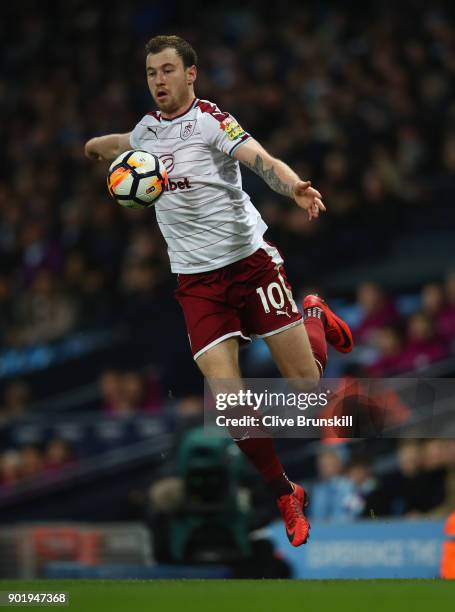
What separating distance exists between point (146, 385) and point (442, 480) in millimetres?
4118

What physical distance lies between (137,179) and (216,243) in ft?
1.96

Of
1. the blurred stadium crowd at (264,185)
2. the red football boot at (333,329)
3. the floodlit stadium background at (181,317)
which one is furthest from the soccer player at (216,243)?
the blurred stadium crowd at (264,185)

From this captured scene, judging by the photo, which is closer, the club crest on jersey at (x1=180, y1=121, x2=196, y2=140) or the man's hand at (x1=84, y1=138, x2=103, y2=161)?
the club crest on jersey at (x1=180, y1=121, x2=196, y2=140)

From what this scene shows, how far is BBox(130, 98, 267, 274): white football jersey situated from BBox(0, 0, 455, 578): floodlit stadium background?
3018mm

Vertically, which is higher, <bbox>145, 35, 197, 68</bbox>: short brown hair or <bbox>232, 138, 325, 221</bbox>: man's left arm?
<bbox>145, 35, 197, 68</bbox>: short brown hair

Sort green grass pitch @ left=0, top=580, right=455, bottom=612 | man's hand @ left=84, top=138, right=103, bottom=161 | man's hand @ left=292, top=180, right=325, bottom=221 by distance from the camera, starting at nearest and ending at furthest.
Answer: man's hand @ left=292, top=180, right=325, bottom=221
green grass pitch @ left=0, top=580, right=455, bottom=612
man's hand @ left=84, top=138, right=103, bottom=161

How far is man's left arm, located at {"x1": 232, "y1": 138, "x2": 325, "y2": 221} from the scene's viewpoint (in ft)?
19.6

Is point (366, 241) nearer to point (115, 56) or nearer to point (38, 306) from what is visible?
point (38, 306)

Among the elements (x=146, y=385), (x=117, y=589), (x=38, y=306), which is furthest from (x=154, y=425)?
(x=117, y=589)

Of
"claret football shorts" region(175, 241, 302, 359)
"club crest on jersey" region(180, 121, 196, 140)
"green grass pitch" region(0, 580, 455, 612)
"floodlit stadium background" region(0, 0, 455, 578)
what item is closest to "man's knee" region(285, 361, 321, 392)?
"claret football shorts" region(175, 241, 302, 359)

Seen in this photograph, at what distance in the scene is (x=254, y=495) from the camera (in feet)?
32.1

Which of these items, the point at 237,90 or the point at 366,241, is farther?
the point at 237,90

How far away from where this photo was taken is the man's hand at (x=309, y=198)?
5959 mm

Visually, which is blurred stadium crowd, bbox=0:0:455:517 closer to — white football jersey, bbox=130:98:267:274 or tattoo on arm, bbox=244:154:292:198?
Result: white football jersey, bbox=130:98:267:274
